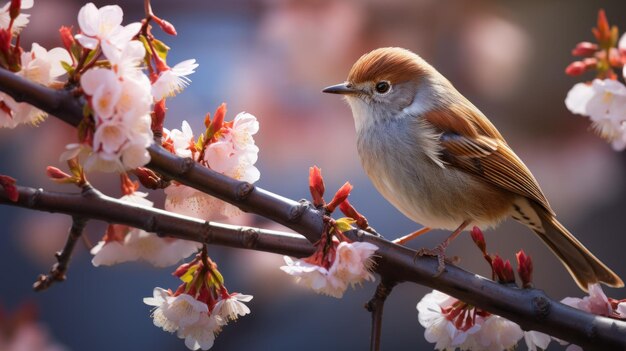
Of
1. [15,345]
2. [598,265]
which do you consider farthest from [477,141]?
[15,345]

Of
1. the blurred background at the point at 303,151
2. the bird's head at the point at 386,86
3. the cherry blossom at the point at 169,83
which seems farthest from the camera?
the blurred background at the point at 303,151

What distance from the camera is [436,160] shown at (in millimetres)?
1589

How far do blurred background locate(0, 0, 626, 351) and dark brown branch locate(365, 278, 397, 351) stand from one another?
127 centimetres

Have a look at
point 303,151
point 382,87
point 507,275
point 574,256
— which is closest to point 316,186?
point 507,275

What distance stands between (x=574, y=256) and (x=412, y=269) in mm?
706

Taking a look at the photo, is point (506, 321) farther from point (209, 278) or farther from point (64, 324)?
point (64, 324)

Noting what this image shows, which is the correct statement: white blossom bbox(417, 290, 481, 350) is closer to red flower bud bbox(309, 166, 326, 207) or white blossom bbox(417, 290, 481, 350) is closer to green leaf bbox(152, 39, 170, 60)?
red flower bud bbox(309, 166, 326, 207)

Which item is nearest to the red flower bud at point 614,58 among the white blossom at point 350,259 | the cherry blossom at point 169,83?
the white blossom at point 350,259

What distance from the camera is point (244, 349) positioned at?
2373mm

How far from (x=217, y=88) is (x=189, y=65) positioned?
1.53 meters

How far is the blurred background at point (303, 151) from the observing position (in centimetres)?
255

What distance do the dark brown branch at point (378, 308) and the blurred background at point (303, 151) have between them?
4.16 ft

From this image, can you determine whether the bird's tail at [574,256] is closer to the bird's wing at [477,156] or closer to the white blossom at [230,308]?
the bird's wing at [477,156]

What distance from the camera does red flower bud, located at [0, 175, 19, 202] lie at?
92cm
